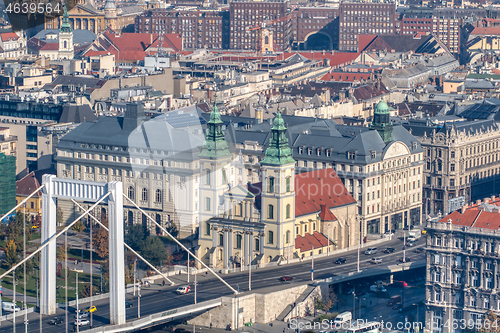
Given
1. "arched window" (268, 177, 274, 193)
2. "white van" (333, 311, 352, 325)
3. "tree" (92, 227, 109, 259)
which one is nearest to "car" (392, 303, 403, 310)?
"white van" (333, 311, 352, 325)

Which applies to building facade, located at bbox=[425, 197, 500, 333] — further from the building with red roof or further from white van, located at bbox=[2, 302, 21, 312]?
white van, located at bbox=[2, 302, 21, 312]

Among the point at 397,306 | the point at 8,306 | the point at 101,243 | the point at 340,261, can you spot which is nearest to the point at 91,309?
the point at 8,306

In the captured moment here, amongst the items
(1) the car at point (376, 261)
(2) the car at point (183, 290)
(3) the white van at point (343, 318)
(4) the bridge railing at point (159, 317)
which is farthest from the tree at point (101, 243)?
(3) the white van at point (343, 318)

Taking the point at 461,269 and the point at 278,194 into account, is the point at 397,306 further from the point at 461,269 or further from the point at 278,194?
the point at 278,194

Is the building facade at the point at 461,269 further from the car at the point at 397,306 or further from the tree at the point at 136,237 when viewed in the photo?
the tree at the point at 136,237

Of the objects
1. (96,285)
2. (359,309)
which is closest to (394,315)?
(359,309)

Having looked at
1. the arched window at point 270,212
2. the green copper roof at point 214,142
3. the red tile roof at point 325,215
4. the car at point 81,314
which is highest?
the green copper roof at point 214,142
